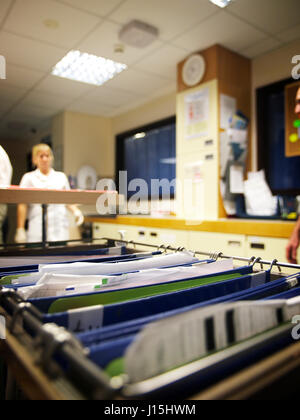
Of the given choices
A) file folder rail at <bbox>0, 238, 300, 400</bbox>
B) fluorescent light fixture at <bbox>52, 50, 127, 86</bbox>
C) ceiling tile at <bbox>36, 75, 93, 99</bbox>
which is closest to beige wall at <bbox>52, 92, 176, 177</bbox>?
ceiling tile at <bbox>36, 75, 93, 99</bbox>

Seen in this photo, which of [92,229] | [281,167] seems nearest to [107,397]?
[281,167]

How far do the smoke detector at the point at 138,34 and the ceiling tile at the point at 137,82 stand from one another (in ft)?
1.93

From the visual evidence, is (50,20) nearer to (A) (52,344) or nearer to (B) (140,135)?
(B) (140,135)

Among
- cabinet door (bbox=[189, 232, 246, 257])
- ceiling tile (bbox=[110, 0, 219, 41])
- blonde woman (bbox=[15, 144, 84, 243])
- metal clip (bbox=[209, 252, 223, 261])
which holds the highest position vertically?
ceiling tile (bbox=[110, 0, 219, 41])

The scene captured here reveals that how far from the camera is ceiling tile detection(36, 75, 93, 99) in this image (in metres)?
3.25

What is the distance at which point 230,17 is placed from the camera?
231cm

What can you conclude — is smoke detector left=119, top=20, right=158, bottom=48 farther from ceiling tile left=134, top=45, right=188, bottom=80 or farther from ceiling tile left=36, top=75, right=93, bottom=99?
ceiling tile left=36, top=75, right=93, bottom=99

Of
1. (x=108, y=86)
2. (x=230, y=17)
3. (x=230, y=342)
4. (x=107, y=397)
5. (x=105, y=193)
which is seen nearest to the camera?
(x=107, y=397)

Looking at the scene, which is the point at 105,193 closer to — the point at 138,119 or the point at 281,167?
the point at 281,167

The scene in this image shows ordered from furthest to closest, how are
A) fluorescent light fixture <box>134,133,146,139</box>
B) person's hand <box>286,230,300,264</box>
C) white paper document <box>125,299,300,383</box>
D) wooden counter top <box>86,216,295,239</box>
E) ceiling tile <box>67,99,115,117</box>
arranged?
fluorescent light fixture <box>134,133,146,139</box> → ceiling tile <box>67,99,115,117</box> → wooden counter top <box>86,216,295,239</box> → person's hand <box>286,230,300,264</box> → white paper document <box>125,299,300,383</box>

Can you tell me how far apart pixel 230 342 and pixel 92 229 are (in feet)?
11.1

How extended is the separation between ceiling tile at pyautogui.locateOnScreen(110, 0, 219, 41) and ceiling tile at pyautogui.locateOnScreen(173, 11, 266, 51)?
0.10 meters

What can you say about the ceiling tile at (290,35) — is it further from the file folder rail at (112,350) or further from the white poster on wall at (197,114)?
the file folder rail at (112,350)

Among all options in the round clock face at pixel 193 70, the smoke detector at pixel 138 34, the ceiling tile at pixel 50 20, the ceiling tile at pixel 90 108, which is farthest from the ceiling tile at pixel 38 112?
the round clock face at pixel 193 70
